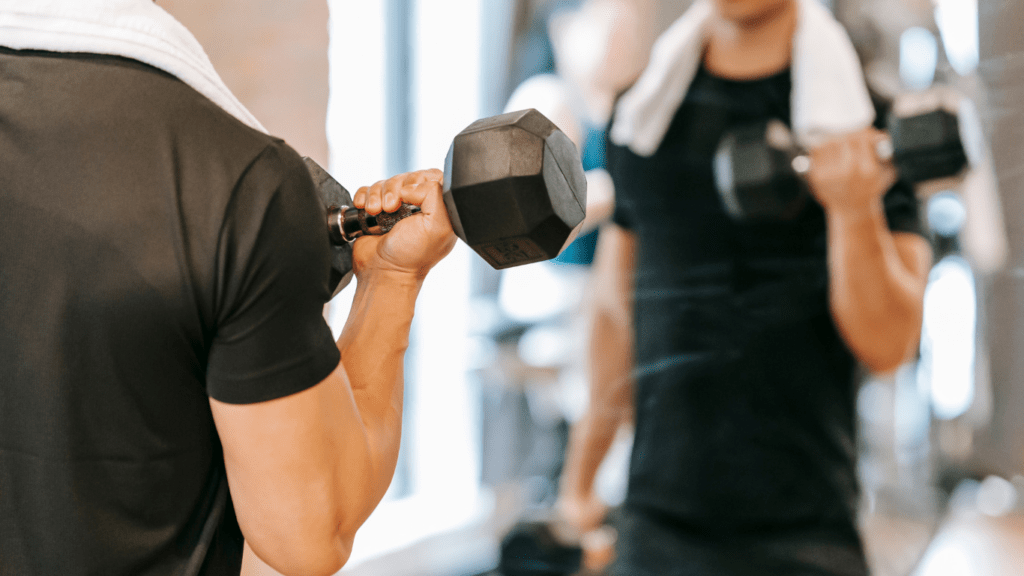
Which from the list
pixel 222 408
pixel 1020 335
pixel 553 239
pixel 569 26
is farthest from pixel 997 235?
pixel 222 408

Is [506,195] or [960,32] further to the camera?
[960,32]

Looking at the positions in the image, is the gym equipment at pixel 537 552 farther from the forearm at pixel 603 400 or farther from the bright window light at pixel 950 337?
the bright window light at pixel 950 337

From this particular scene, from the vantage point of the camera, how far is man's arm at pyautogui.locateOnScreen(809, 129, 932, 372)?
116 centimetres

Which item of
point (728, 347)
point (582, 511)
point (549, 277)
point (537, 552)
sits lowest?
point (537, 552)

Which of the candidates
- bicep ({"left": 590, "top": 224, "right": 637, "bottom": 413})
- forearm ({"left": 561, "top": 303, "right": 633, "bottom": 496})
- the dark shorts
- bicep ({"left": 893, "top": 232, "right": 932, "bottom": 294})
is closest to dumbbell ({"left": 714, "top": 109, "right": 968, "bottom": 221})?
bicep ({"left": 893, "top": 232, "right": 932, "bottom": 294})

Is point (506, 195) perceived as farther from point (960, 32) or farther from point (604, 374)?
point (960, 32)

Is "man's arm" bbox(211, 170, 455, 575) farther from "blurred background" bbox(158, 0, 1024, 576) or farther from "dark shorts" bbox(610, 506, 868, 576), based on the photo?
"dark shorts" bbox(610, 506, 868, 576)

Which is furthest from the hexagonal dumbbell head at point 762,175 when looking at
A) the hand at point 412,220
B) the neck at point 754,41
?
the hand at point 412,220

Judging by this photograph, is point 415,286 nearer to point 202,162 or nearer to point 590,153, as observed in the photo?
point 202,162

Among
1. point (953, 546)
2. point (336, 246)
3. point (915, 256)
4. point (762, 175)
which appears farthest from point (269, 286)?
point (953, 546)

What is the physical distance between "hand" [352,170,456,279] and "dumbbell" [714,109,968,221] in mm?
724

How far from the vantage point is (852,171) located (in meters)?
1.16

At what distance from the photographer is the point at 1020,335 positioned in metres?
1.26

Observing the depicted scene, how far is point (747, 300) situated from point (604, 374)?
1.12 feet
